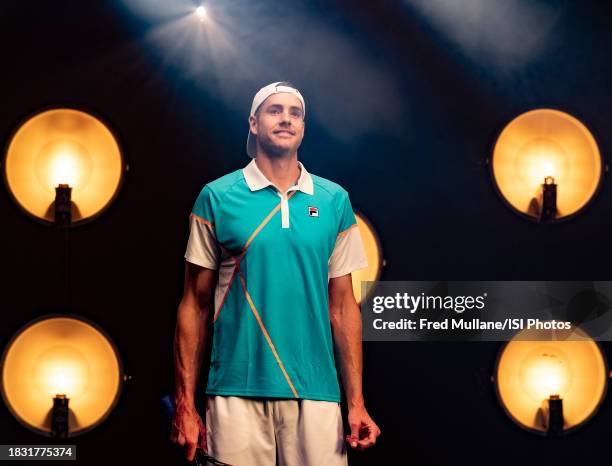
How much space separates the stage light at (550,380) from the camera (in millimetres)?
3561

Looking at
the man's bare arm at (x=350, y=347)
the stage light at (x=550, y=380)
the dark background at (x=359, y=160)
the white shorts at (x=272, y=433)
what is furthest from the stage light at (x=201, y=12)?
the stage light at (x=550, y=380)

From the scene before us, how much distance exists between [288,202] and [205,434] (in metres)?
0.74

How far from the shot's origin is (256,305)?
116 inches

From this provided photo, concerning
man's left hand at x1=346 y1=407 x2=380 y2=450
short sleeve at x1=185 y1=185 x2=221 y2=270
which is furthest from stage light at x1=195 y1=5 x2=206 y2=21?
man's left hand at x1=346 y1=407 x2=380 y2=450

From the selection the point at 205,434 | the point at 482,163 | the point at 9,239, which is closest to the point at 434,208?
the point at 482,163

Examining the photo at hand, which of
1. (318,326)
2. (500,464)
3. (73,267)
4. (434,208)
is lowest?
(500,464)

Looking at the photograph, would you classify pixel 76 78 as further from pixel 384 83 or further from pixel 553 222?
pixel 553 222

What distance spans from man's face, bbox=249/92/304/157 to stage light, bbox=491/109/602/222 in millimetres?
868

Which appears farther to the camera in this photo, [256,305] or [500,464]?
[500,464]

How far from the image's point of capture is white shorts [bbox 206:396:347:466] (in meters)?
2.82

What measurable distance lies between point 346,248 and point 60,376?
3.61 ft

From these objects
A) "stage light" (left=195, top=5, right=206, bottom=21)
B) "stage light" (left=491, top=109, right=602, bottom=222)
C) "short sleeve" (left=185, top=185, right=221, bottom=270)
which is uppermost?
"stage light" (left=195, top=5, right=206, bottom=21)

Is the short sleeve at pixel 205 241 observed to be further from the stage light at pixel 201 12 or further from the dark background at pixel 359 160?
the stage light at pixel 201 12

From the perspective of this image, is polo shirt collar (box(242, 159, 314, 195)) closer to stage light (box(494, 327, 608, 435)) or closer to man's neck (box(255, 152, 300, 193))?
man's neck (box(255, 152, 300, 193))
